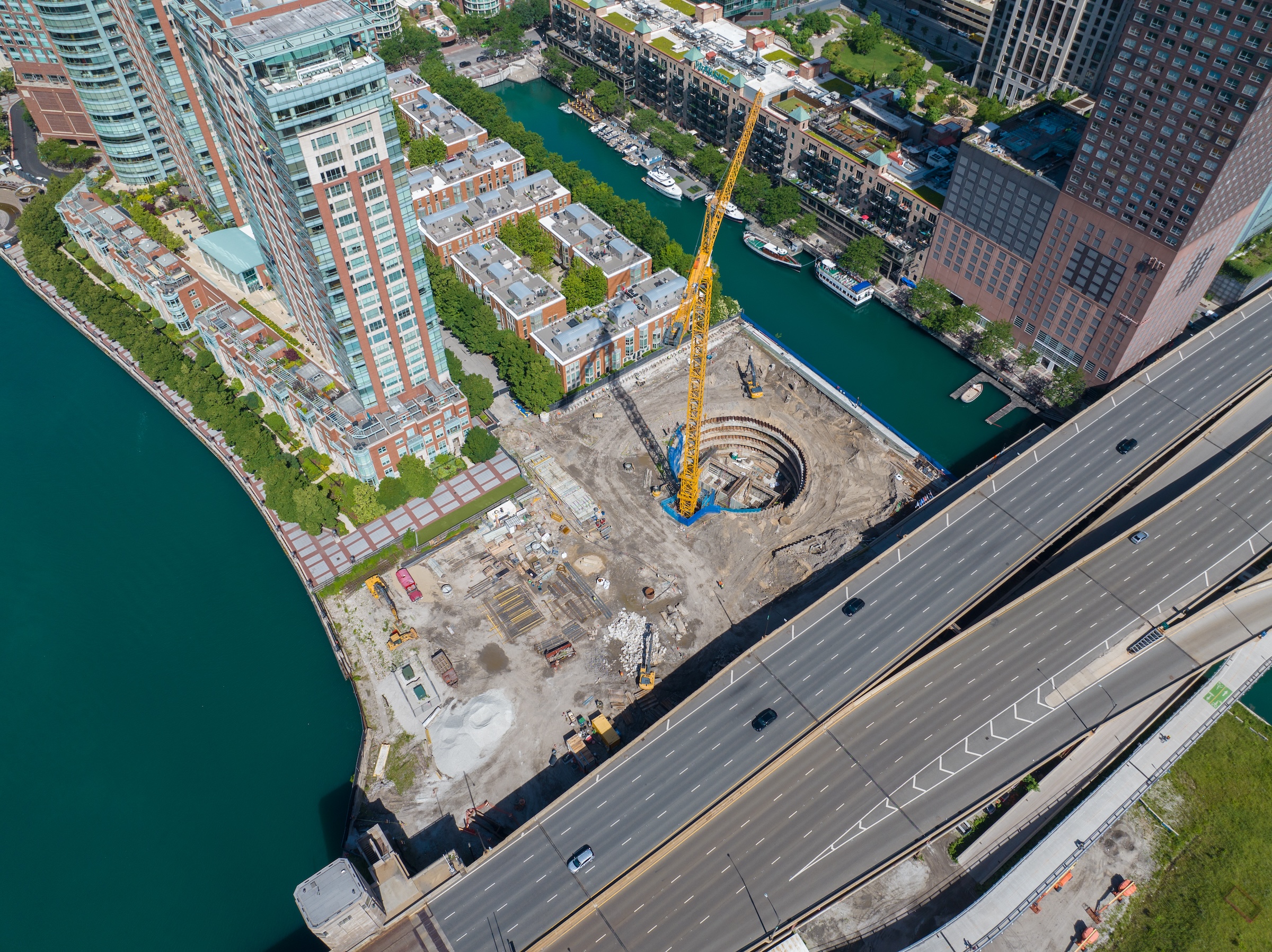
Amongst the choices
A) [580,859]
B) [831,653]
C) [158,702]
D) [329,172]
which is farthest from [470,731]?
[329,172]

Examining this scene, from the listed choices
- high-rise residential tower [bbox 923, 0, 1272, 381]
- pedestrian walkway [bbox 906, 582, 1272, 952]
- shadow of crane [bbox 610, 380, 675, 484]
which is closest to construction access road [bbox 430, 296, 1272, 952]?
high-rise residential tower [bbox 923, 0, 1272, 381]

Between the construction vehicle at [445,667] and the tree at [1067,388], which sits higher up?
the tree at [1067,388]

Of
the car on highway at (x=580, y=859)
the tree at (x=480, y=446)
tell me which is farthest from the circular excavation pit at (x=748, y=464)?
the car on highway at (x=580, y=859)

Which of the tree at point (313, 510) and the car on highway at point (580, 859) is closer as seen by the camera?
the car on highway at point (580, 859)

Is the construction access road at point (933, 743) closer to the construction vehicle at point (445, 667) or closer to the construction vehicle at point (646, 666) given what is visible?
the construction vehicle at point (646, 666)

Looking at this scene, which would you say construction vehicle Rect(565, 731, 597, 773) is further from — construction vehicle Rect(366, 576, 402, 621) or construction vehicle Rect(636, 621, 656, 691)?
construction vehicle Rect(366, 576, 402, 621)

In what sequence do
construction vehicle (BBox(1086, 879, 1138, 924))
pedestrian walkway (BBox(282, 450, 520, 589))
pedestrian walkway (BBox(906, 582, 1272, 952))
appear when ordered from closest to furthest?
pedestrian walkway (BBox(906, 582, 1272, 952)) → construction vehicle (BBox(1086, 879, 1138, 924)) → pedestrian walkway (BBox(282, 450, 520, 589))
